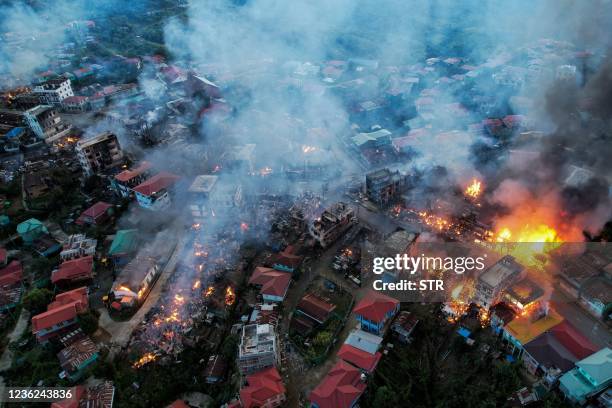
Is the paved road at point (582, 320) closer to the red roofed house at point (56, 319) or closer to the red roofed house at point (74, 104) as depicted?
the red roofed house at point (56, 319)

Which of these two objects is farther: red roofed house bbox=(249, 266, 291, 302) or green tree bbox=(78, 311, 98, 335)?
red roofed house bbox=(249, 266, 291, 302)

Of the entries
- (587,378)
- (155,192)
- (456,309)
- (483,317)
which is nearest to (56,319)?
(155,192)

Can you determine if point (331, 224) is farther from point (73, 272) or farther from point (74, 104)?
point (74, 104)

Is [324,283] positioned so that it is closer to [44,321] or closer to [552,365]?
[552,365]

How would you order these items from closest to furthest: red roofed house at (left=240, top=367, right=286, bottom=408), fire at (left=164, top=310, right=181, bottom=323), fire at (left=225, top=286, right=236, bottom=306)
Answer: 1. red roofed house at (left=240, top=367, right=286, bottom=408)
2. fire at (left=164, top=310, right=181, bottom=323)
3. fire at (left=225, top=286, right=236, bottom=306)

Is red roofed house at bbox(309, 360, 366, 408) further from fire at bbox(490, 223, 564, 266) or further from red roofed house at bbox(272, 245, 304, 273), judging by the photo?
fire at bbox(490, 223, 564, 266)

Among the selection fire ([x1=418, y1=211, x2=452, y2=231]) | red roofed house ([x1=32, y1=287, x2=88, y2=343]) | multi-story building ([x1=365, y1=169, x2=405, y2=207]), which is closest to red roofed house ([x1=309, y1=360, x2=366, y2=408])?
fire ([x1=418, y1=211, x2=452, y2=231])

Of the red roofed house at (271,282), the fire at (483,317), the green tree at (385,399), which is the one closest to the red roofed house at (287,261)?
the red roofed house at (271,282)
